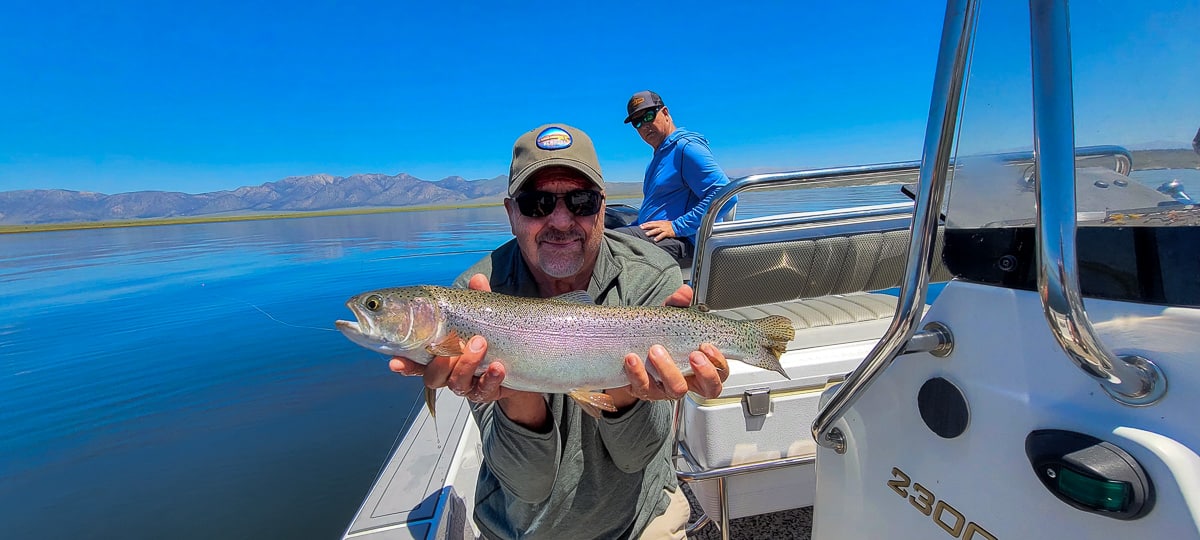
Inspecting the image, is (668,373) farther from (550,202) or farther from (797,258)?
(797,258)

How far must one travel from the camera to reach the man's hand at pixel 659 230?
194 inches

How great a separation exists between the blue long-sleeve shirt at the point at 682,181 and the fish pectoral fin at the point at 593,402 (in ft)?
8.87

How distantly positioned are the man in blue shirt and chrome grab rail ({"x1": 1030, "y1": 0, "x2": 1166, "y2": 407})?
3575mm

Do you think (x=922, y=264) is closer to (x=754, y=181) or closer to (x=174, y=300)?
(x=754, y=181)

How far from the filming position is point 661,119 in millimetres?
5613

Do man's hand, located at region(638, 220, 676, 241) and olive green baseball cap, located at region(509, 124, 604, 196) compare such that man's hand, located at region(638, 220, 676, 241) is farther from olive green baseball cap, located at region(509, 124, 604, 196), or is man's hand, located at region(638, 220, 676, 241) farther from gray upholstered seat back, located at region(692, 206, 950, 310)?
olive green baseball cap, located at region(509, 124, 604, 196)

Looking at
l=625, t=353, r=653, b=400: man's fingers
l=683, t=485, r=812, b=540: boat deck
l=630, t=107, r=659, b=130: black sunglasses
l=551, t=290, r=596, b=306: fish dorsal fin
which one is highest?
l=630, t=107, r=659, b=130: black sunglasses

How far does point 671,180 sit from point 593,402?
3341mm

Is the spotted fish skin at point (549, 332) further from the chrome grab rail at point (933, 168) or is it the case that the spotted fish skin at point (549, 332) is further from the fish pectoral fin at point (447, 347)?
the chrome grab rail at point (933, 168)

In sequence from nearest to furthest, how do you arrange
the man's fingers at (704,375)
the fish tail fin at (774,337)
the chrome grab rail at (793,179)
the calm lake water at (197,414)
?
the man's fingers at (704,375)
the fish tail fin at (774,337)
the chrome grab rail at (793,179)
the calm lake water at (197,414)

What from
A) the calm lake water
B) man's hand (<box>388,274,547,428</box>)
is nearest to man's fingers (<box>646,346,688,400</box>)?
man's hand (<box>388,274,547,428</box>)

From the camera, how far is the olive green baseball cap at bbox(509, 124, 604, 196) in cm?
273

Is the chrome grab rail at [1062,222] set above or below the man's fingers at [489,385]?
above

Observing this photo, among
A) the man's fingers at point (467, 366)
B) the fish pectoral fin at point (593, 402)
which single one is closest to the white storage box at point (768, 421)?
the fish pectoral fin at point (593, 402)
